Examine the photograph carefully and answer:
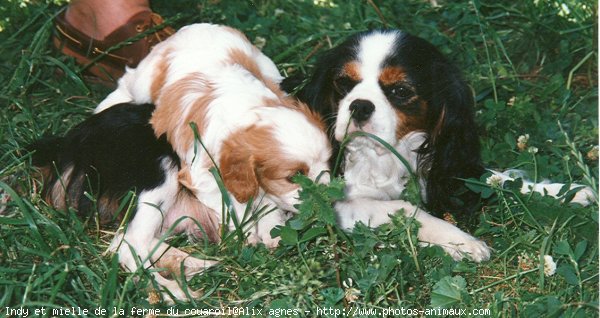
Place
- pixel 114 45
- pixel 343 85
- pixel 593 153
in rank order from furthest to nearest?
pixel 114 45 → pixel 593 153 → pixel 343 85

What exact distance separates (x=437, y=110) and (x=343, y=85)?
0.39 meters

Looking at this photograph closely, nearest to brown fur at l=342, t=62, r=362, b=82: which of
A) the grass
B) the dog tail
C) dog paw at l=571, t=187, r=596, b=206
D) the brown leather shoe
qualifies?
the grass

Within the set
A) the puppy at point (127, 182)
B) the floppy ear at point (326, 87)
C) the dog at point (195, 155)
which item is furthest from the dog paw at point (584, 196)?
the puppy at point (127, 182)

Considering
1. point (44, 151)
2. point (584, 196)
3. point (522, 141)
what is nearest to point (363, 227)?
point (522, 141)

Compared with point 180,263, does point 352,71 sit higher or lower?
higher

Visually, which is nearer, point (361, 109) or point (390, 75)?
point (361, 109)

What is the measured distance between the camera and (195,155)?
3.10 metres

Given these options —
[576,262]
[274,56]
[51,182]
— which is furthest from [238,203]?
[274,56]

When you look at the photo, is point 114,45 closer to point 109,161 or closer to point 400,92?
point 109,161

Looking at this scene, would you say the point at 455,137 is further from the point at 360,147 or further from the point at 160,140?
the point at 160,140

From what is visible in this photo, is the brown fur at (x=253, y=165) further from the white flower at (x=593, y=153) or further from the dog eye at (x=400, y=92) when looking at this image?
the white flower at (x=593, y=153)

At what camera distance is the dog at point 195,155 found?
9.98ft

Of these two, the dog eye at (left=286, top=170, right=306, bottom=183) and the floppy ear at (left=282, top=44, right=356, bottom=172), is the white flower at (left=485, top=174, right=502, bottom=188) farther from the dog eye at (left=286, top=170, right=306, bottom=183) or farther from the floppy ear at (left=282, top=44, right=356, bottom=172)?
the dog eye at (left=286, top=170, right=306, bottom=183)

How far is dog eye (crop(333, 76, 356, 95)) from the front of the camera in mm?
3303
